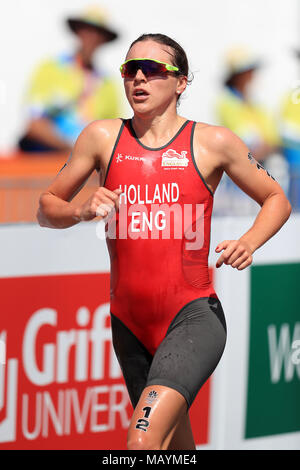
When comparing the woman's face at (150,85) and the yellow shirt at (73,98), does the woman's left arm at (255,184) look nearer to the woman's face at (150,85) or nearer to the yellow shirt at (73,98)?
the woman's face at (150,85)

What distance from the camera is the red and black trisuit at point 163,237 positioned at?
153 inches

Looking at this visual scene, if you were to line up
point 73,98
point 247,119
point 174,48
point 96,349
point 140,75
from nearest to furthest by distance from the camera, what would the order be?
1. point 140,75
2. point 174,48
3. point 96,349
4. point 73,98
5. point 247,119

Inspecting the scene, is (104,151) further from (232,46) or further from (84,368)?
(232,46)

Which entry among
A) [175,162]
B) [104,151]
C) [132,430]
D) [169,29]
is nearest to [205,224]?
[175,162]

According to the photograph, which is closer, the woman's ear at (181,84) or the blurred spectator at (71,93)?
the woman's ear at (181,84)

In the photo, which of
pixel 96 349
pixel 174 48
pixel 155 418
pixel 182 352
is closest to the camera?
pixel 155 418

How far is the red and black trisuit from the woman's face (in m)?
0.17

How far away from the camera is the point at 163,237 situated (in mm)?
3895

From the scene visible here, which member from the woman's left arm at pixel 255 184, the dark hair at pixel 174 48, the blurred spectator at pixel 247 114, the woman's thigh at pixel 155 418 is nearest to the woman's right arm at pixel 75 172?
the dark hair at pixel 174 48

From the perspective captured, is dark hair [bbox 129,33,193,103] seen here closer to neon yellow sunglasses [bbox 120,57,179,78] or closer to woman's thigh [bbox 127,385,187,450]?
neon yellow sunglasses [bbox 120,57,179,78]

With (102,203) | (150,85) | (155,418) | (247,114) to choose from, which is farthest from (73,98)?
(155,418)

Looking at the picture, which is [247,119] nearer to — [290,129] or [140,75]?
[290,129]

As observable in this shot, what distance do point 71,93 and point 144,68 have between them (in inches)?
208

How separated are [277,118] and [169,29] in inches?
58.2
